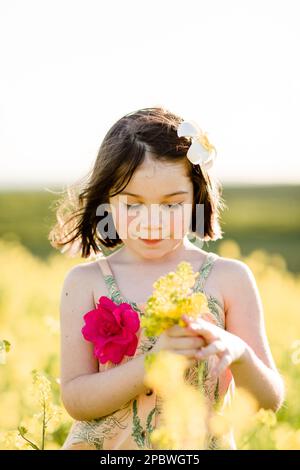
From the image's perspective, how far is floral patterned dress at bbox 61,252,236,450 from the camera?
9.57ft

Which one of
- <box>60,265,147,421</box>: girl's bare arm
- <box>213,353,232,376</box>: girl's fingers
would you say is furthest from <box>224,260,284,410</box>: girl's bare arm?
<box>213,353,232,376</box>: girl's fingers

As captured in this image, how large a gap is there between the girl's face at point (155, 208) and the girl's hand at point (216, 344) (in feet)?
1.91

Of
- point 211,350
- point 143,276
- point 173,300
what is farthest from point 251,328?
point 173,300

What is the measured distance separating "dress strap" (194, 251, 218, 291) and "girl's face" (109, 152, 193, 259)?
6.0 inches

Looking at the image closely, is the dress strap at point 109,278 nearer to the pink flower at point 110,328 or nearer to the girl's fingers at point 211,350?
the pink flower at point 110,328

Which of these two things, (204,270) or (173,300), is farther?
(204,270)

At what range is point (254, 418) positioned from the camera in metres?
2.56

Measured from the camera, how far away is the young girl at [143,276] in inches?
112

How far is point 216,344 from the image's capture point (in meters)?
2.24

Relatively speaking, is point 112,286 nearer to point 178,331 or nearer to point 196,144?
point 196,144

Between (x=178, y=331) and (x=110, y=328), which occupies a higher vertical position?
(x=178, y=331)

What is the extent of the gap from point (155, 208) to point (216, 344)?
0.73 metres

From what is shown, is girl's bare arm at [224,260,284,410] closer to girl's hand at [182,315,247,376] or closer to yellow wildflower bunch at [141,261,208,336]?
girl's hand at [182,315,247,376]
